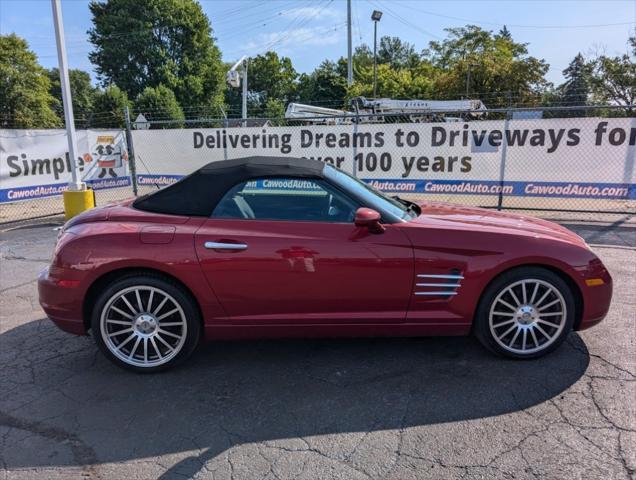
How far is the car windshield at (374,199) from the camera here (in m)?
3.45

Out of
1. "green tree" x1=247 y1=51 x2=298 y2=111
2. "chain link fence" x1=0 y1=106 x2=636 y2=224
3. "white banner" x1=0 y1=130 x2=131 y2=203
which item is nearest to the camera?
"chain link fence" x1=0 y1=106 x2=636 y2=224

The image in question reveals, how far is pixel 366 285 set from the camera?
129 inches

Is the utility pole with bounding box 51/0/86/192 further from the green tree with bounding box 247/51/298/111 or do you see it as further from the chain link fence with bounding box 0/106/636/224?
the green tree with bounding box 247/51/298/111

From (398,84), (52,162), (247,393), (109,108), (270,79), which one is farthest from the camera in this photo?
(270,79)

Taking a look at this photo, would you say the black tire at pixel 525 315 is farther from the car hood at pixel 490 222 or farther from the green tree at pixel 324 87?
the green tree at pixel 324 87

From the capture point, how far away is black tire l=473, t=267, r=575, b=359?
3.34m

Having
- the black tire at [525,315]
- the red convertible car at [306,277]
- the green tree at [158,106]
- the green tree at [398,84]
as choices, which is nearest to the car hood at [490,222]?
the red convertible car at [306,277]

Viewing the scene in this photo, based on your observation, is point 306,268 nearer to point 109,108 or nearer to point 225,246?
point 225,246

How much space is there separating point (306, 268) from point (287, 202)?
57 cm

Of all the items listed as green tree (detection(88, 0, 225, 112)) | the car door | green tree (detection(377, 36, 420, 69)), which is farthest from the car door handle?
green tree (detection(377, 36, 420, 69))

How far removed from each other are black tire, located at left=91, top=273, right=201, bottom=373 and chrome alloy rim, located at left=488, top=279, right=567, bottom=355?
222 cm

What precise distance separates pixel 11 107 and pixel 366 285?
39.9m

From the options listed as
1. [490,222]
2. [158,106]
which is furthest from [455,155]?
[158,106]

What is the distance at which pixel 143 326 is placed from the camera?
3.35 m
